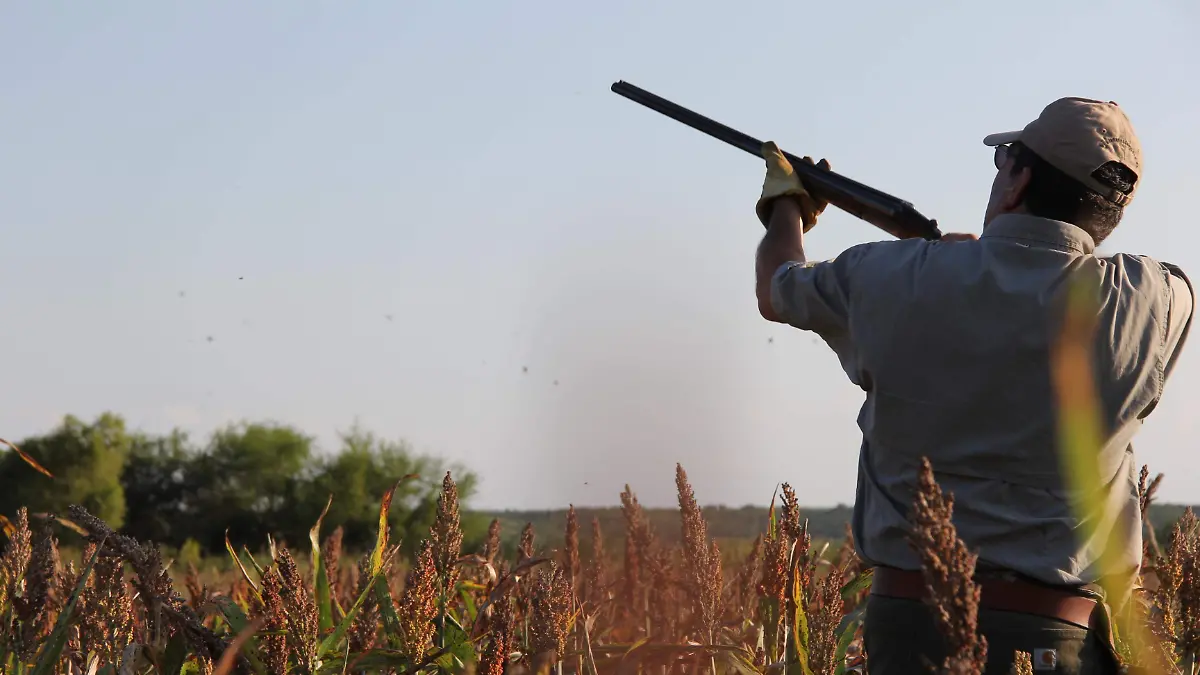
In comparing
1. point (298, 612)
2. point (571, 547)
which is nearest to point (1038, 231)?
point (298, 612)

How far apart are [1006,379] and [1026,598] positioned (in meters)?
0.46

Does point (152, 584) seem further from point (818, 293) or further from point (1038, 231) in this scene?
point (1038, 231)

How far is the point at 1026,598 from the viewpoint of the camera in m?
2.78

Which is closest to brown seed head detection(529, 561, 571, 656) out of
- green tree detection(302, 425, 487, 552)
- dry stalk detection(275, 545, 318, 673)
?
dry stalk detection(275, 545, 318, 673)

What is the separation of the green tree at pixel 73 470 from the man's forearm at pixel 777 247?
100.0 ft

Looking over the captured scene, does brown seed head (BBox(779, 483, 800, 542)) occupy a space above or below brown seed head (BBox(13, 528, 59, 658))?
above

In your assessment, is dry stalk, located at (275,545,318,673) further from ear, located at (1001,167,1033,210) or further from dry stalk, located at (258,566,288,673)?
ear, located at (1001,167,1033,210)

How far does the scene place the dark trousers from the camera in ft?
9.08

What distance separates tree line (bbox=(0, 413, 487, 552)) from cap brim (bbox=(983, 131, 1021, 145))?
27.4 meters

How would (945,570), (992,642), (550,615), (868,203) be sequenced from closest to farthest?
(945,570) → (992,642) → (550,615) → (868,203)

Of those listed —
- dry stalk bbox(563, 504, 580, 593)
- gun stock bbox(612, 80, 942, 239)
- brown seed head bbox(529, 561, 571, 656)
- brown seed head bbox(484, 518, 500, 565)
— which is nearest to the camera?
brown seed head bbox(529, 561, 571, 656)

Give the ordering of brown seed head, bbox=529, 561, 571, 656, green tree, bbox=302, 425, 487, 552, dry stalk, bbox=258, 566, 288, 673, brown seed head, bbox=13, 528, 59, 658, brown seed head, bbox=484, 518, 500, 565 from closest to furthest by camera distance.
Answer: dry stalk, bbox=258, 566, 288, 673, brown seed head, bbox=529, 561, 571, 656, brown seed head, bbox=13, 528, 59, 658, brown seed head, bbox=484, 518, 500, 565, green tree, bbox=302, 425, 487, 552

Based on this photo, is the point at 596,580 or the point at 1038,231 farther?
the point at 596,580

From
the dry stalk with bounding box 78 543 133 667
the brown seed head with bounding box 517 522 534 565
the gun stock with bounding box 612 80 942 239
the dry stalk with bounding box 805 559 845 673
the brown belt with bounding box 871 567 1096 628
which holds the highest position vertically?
the gun stock with bounding box 612 80 942 239
